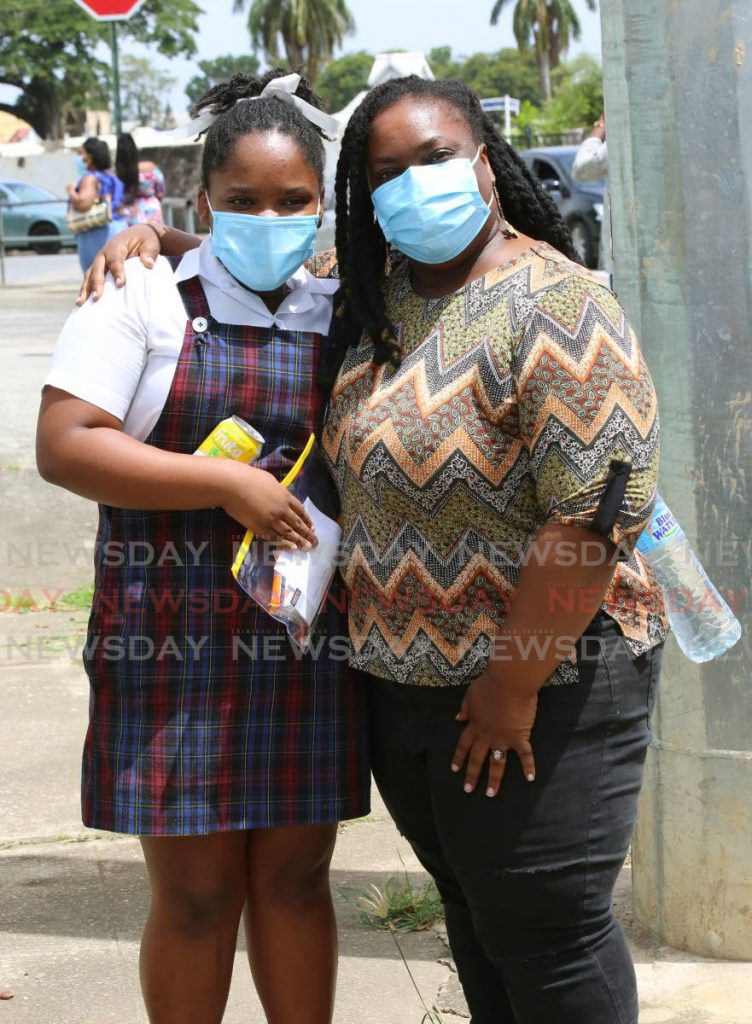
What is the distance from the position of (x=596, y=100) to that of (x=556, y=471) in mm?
34963

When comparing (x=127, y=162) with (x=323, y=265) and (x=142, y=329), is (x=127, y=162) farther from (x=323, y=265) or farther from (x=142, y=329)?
(x=142, y=329)

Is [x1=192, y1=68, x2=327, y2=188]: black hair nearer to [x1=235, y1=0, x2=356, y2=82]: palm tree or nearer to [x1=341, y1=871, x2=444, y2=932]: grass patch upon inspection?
[x1=341, y1=871, x2=444, y2=932]: grass patch

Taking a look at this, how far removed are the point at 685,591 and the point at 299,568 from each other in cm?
66

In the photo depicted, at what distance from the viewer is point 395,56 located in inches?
279

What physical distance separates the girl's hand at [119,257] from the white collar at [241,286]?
0.06 meters

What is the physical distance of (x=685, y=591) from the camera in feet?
7.31

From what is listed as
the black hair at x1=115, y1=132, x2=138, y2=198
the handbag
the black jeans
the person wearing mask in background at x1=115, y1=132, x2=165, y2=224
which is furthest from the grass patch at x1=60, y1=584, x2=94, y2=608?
the black hair at x1=115, y1=132, x2=138, y2=198

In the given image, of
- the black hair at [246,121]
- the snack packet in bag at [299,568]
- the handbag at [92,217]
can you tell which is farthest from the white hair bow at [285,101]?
the handbag at [92,217]

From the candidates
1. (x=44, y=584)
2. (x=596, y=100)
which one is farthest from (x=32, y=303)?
(x=596, y=100)

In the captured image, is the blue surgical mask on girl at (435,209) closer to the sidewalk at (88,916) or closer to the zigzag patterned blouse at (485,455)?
the zigzag patterned blouse at (485,455)

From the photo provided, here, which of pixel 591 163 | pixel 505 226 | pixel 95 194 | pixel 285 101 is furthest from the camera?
pixel 95 194

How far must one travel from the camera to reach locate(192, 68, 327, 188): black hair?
2.24 metres

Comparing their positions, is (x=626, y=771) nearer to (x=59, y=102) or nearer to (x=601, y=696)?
(x=601, y=696)

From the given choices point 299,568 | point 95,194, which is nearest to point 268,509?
point 299,568
